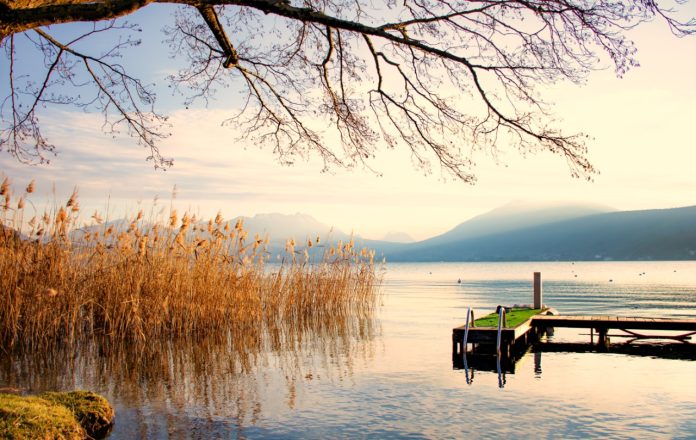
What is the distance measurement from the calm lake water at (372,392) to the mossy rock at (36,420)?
57cm

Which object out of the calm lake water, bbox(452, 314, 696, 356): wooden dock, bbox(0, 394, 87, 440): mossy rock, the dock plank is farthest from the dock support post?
bbox(0, 394, 87, 440): mossy rock

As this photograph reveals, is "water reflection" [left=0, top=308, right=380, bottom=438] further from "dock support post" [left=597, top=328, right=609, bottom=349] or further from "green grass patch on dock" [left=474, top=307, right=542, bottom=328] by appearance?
"dock support post" [left=597, top=328, right=609, bottom=349]

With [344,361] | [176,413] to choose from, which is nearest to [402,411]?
[176,413]

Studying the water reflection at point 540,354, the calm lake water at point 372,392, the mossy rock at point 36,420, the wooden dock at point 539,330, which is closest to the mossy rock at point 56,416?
the mossy rock at point 36,420

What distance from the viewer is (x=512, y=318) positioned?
646 inches

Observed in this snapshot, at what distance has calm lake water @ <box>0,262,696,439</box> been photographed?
24.9 ft

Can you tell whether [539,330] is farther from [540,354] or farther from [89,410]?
[89,410]

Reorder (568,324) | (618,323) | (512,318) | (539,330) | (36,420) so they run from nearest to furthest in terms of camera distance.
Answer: (36,420)
(618,323)
(512,318)
(568,324)
(539,330)

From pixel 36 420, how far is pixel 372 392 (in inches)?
183

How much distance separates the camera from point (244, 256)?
1662cm

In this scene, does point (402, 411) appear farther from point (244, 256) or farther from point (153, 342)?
point (244, 256)

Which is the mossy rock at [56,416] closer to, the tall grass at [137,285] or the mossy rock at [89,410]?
the mossy rock at [89,410]

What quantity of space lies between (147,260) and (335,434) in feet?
25.4

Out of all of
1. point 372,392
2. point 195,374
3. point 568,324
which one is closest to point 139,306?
point 195,374
